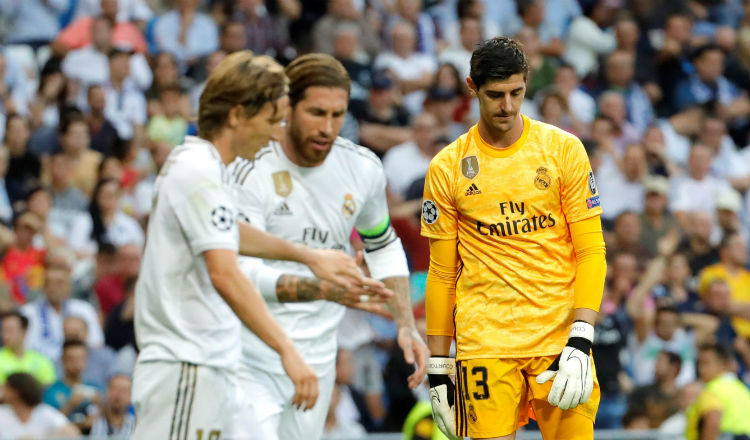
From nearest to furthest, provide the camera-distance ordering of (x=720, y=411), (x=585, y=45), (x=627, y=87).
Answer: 1. (x=720, y=411)
2. (x=627, y=87)
3. (x=585, y=45)

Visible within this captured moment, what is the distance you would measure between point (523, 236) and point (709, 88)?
11295 millimetres

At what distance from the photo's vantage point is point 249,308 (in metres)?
4.88

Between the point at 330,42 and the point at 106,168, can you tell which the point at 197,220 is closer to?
the point at 106,168

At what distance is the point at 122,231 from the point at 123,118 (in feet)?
5.80

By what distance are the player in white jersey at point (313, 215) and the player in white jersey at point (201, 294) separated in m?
1.45

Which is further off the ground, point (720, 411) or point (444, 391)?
point (444, 391)

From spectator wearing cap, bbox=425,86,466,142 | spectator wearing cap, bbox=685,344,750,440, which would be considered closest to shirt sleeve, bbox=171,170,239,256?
spectator wearing cap, bbox=685,344,750,440

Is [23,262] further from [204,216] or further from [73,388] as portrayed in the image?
[204,216]

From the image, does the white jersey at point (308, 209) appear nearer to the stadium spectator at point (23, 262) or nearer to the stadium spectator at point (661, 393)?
the stadium spectator at point (661, 393)

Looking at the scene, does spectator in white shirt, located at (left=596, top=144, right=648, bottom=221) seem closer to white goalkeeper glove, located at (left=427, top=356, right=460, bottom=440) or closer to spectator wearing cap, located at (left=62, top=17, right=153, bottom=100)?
spectator wearing cap, located at (left=62, top=17, right=153, bottom=100)

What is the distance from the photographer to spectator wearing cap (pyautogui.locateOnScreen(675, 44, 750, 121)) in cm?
1634

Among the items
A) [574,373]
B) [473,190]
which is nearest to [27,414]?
[473,190]

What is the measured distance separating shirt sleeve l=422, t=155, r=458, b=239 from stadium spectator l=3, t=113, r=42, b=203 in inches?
Answer: 286

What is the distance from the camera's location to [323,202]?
276 inches
